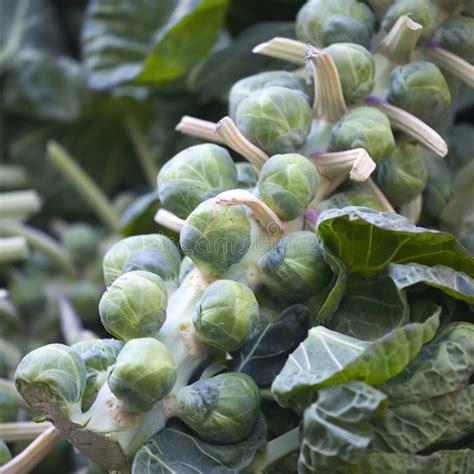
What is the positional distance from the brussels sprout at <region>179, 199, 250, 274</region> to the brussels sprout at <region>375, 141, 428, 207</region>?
0.82 feet

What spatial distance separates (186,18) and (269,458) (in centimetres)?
84

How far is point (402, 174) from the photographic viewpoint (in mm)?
1053

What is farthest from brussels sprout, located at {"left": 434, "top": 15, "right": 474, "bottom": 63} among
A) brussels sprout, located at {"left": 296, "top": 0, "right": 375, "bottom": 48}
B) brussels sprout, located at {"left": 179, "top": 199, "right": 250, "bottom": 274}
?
brussels sprout, located at {"left": 179, "top": 199, "right": 250, "bottom": 274}

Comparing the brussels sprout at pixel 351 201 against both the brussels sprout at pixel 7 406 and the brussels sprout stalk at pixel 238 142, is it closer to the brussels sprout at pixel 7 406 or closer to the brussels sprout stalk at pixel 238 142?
the brussels sprout stalk at pixel 238 142

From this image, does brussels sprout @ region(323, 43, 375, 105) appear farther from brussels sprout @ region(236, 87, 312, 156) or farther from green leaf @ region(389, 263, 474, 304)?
green leaf @ region(389, 263, 474, 304)

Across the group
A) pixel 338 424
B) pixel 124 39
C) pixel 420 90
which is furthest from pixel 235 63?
pixel 338 424

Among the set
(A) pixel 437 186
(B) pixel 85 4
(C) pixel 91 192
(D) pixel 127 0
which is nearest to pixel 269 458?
(A) pixel 437 186

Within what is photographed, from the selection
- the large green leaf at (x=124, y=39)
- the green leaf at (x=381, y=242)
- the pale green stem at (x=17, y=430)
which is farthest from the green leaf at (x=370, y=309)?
the large green leaf at (x=124, y=39)

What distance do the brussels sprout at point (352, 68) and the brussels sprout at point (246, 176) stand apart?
16 centimetres

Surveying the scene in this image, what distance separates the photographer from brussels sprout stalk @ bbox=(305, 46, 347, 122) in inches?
37.3

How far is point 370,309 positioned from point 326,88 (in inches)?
11.8

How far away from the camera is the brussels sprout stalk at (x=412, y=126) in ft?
3.19

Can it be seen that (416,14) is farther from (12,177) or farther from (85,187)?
(12,177)

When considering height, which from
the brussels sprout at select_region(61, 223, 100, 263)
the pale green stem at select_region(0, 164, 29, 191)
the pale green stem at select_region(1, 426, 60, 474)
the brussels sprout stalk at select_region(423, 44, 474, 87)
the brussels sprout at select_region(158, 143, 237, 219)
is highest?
the brussels sprout stalk at select_region(423, 44, 474, 87)
